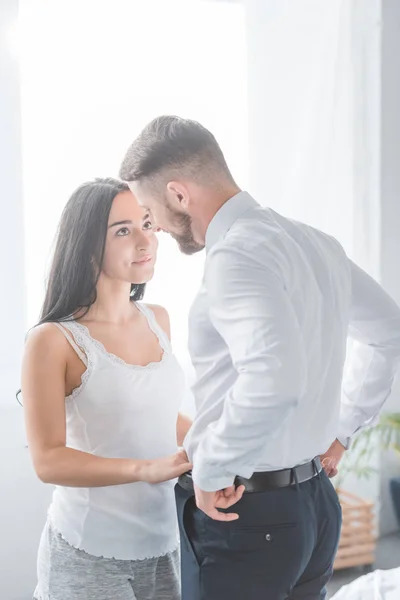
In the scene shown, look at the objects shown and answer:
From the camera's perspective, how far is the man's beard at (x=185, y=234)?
4.66ft

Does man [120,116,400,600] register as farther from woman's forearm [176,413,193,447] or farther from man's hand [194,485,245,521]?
woman's forearm [176,413,193,447]

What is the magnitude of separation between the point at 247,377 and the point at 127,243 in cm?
60

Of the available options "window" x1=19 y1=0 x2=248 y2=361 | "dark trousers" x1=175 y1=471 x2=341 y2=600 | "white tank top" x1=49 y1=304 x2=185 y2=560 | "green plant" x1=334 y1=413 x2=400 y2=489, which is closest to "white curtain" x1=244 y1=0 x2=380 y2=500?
"window" x1=19 y1=0 x2=248 y2=361

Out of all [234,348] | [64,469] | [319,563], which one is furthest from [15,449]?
[234,348]

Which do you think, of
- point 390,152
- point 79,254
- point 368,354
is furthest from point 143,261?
point 390,152

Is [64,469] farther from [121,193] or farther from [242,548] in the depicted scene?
[121,193]

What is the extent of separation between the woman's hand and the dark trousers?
45 mm

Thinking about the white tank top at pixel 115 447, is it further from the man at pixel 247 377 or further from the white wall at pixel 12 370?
the white wall at pixel 12 370

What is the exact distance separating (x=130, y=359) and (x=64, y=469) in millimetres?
295

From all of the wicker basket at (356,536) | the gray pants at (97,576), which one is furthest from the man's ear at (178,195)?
the wicker basket at (356,536)

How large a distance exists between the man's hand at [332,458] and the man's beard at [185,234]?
572mm

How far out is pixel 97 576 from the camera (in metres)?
1.56

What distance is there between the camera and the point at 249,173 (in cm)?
332

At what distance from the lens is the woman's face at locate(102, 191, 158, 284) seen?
5.55 feet
